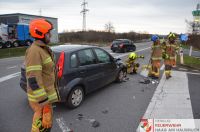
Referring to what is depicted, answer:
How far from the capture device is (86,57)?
6262 millimetres

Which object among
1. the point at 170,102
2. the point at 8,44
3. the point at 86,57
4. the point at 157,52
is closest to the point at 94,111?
the point at 86,57

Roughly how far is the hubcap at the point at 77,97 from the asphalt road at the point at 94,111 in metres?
0.16

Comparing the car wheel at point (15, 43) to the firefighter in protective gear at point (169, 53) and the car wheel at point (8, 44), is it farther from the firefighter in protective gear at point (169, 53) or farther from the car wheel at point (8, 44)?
the firefighter in protective gear at point (169, 53)

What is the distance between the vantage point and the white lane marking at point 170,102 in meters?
5.15

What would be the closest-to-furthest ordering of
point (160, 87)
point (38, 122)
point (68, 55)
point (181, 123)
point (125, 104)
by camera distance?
point (38, 122)
point (181, 123)
point (68, 55)
point (125, 104)
point (160, 87)

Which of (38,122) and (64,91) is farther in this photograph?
(64,91)

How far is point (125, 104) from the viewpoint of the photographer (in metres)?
5.96

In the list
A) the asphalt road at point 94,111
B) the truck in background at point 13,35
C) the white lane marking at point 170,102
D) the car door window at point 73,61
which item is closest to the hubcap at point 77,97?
the asphalt road at point 94,111

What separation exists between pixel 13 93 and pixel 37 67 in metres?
4.44

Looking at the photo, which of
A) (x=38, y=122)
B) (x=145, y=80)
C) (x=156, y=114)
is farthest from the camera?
(x=145, y=80)

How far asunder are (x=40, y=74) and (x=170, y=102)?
4.13m

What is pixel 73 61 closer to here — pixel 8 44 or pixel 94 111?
pixel 94 111

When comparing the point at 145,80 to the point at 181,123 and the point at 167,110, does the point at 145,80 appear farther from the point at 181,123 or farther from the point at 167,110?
the point at 181,123

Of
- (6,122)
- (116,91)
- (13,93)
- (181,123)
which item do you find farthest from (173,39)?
(6,122)
